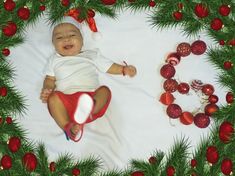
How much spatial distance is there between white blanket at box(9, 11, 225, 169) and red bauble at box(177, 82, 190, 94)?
0.02 metres

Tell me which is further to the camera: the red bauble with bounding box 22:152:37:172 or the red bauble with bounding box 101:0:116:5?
the red bauble with bounding box 101:0:116:5

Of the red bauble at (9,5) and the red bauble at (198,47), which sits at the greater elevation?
the red bauble at (9,5)

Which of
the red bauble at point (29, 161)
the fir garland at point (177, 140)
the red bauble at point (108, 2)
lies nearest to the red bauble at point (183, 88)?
the fir garland at point (177, 140)

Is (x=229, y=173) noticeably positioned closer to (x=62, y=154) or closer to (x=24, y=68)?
(x=62, y=154)

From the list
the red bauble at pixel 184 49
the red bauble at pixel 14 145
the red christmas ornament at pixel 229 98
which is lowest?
the red bauble at pixel 14 145

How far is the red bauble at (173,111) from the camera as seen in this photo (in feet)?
4.64

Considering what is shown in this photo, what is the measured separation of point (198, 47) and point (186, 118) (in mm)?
248

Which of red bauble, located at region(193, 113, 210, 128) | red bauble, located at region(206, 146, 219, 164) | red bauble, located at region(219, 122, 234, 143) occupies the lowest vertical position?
red bauble, located at region(206, 146, 219, 164)

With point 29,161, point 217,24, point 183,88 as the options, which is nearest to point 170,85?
point 183,88

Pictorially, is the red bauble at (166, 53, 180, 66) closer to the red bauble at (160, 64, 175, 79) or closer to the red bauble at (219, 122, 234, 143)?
the red bauble at (160, 64, 175, 79)

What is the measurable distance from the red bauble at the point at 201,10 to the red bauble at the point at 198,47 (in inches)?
3.6

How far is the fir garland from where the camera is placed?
4.41 feet

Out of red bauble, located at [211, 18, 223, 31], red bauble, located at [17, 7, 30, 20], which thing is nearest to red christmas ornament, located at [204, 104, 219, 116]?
red bauble, located at [211, 18, 223, 31]

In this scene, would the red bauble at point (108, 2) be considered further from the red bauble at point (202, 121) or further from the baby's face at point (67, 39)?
the red bauble at point (202, 121)
